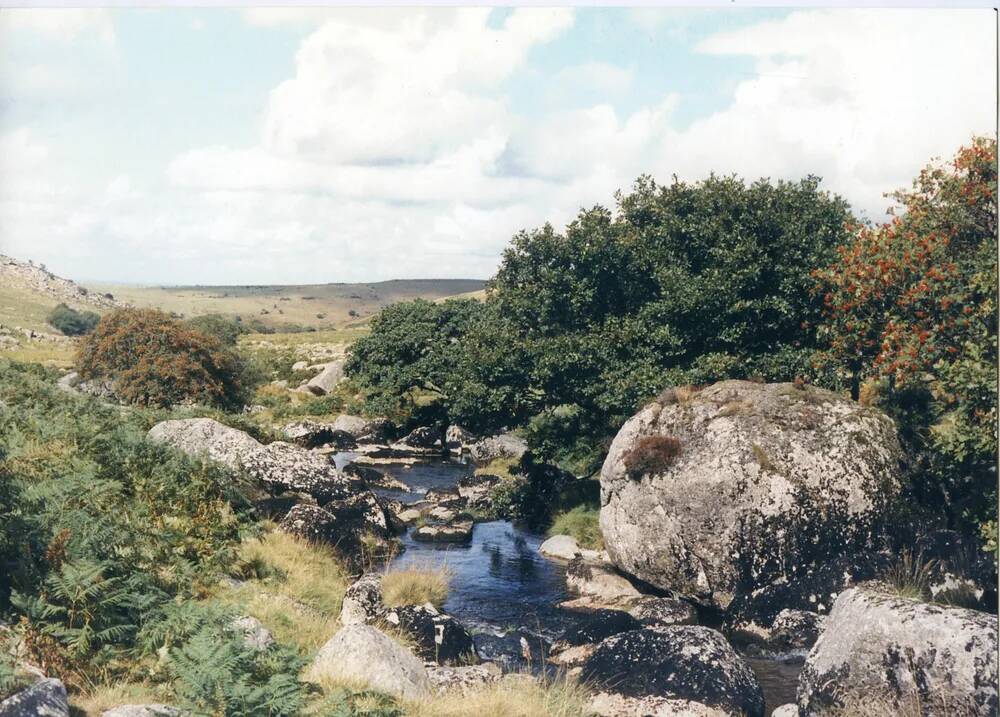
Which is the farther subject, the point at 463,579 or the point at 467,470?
the point at 467,470

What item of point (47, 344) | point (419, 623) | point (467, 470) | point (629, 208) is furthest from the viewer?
point (47, 344)

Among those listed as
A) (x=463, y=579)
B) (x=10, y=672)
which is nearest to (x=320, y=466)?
(x=463, y=579)

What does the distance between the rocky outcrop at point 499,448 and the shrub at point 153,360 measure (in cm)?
1241

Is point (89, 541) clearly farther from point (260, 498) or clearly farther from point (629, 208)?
point (629, 208)

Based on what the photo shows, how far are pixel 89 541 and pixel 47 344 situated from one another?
6396 centimetres

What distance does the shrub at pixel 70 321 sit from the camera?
82625 mm

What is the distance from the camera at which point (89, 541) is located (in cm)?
Answer: 1145

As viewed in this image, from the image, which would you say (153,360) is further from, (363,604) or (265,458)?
(363,604)

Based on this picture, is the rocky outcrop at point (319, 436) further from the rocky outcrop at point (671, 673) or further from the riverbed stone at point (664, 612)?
the rocky outcrop at point (671, 673)

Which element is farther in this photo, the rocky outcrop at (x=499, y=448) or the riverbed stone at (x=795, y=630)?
the rocky outcrop at (x=499, y=448)

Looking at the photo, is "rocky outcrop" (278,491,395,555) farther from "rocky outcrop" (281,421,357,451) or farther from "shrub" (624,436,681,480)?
"rocky outcrop" (281,421,357,451)

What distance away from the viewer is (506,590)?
70.5ft

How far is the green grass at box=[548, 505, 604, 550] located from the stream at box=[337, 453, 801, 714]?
87cm

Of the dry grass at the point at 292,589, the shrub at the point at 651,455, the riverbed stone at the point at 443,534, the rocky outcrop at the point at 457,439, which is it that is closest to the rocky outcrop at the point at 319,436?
the rocky outcrop at the point at 457,439
